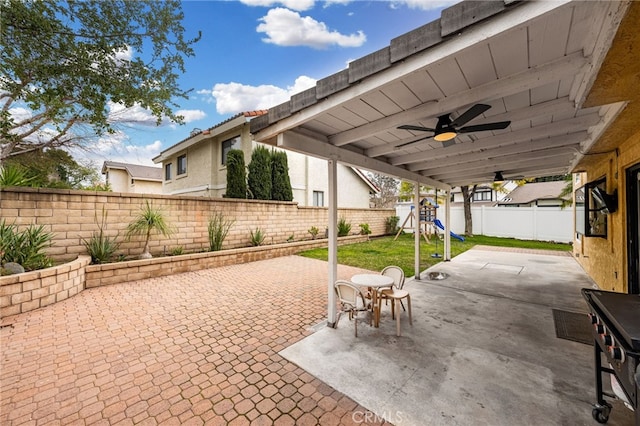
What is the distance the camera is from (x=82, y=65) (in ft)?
20.6

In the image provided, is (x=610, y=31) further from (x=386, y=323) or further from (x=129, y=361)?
(x=129, y=361)

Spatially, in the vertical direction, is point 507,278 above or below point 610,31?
below

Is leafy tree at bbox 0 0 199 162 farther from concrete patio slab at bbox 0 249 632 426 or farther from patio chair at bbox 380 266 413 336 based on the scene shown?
patio chair at bbox 380 266 413 336

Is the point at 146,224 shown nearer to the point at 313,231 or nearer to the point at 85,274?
the point at 85,274

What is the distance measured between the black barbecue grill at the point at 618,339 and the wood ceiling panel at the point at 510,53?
2.02 meters

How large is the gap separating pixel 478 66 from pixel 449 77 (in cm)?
23

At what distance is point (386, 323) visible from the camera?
3885mm

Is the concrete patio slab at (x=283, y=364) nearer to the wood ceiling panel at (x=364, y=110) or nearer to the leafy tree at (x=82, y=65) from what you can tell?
the wood ceiling panel at (x=364, y=110)

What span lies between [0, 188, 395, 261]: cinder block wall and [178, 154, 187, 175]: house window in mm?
9013

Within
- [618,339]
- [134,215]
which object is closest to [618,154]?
[618,339]

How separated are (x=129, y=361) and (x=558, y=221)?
A: 18032 millimetres

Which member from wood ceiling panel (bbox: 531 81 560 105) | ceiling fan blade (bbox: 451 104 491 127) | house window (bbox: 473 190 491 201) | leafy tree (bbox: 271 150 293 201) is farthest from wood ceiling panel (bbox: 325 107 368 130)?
house window (bbox: 473 190 491 201)

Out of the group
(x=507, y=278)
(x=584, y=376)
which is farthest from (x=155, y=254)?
(x=507, y=278)

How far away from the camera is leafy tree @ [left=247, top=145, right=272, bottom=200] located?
10641 mm
